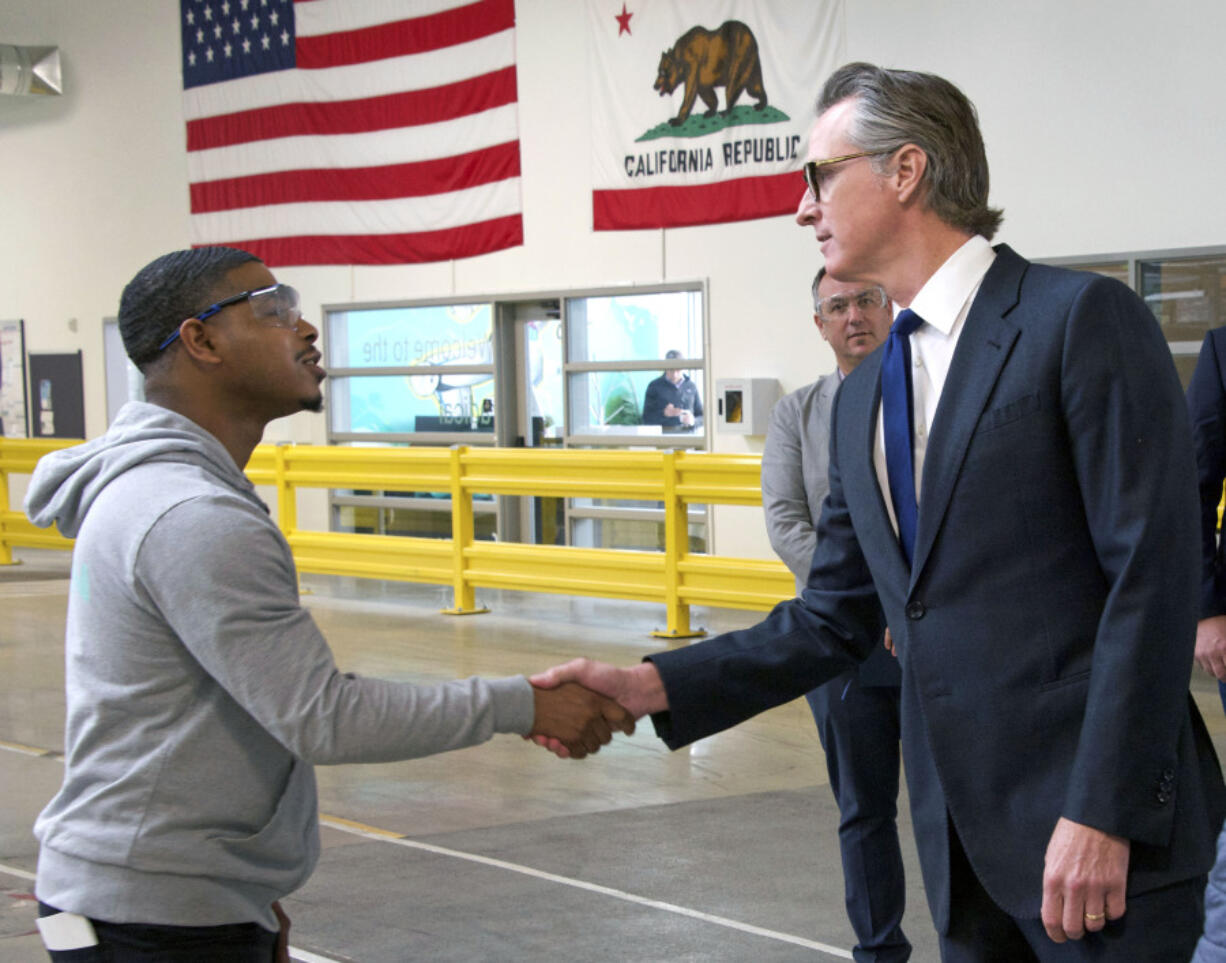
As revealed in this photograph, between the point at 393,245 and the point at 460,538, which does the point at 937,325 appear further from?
the point at 393,245

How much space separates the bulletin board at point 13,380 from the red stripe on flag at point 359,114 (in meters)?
4.59

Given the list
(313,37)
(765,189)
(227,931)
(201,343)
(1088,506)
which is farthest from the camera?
(313,37)

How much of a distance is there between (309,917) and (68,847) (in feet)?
9.24

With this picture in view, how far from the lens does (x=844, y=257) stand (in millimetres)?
2385

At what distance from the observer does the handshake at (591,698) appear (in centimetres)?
261

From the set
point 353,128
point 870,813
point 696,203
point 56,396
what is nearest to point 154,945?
point 870,813

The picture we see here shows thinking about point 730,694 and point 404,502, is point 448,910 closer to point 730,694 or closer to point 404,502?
point 730,694

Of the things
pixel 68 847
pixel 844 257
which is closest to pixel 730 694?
pixel 844 257

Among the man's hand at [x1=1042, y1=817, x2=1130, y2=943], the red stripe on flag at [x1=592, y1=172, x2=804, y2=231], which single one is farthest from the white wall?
the man's hand at [x1=1042, y1=817, x2=1130, y2=943]

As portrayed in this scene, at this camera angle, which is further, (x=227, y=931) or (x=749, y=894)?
(x=749, y=894)

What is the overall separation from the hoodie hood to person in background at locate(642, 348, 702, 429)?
33.6ft

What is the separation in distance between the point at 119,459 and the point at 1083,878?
155 cm

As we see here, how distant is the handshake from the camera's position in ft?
8.57

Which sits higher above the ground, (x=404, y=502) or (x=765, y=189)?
(x=765, y=189)
